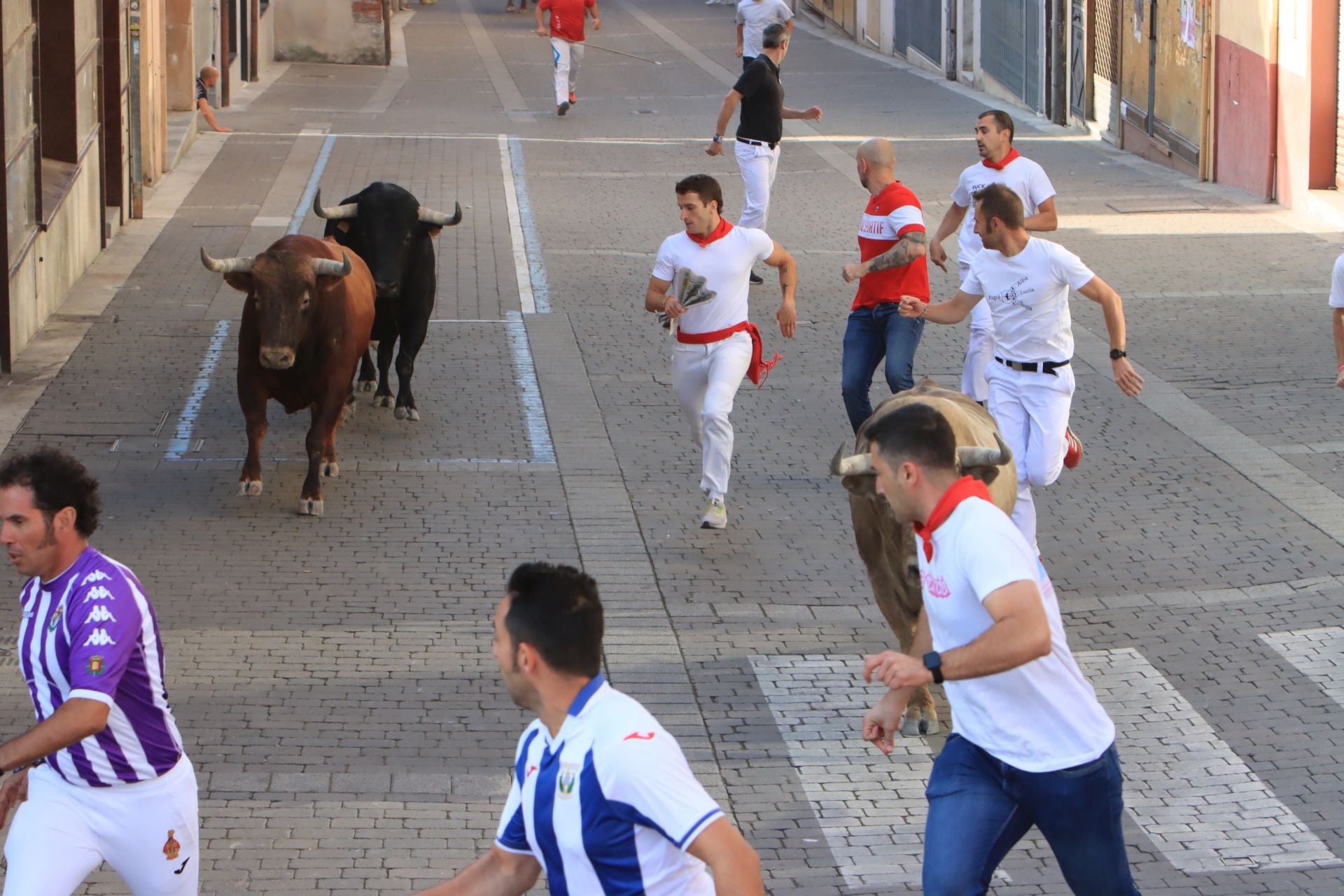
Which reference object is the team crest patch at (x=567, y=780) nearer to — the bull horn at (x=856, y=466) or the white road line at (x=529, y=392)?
the bull horn at (x=856, y=466)

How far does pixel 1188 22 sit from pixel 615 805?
21.0m

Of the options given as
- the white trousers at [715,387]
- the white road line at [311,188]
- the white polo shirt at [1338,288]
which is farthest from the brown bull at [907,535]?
the white road line at [311,188]

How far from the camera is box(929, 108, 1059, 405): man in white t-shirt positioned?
11016 millimetres

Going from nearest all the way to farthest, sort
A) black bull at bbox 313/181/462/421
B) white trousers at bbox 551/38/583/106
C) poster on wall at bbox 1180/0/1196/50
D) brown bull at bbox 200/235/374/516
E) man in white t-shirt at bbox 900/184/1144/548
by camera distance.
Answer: man in white t-shirt at bbox 900/184/1144/548 < brown bull at bbox 200/235/374/516 < black bull at bbox 313/181/462/421 < poster on wall at bbox 1180/0/1196/50 < white trousers at bbox 551/38/583/106

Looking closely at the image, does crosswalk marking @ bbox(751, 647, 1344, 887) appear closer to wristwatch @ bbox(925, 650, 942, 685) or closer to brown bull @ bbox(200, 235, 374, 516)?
wristwatch @ bbox(925, 650, 942, 685)

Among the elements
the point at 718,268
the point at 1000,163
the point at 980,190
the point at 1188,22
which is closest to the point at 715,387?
the point at 718,268

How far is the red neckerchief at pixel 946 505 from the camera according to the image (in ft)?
15.3

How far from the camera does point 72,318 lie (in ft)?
49.6

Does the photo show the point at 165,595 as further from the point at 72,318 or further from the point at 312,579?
the point at 72,318

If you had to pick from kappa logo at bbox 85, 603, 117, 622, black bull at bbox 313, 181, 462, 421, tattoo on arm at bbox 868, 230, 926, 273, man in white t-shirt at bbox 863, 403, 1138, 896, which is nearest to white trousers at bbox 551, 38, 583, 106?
black bull at bbox 313, 181, 462, 421

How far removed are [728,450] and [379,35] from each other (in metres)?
27.1

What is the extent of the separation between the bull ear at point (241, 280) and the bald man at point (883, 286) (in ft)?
12.3

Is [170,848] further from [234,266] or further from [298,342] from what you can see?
[234,266]

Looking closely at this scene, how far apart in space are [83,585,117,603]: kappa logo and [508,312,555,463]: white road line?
22.2 ft
